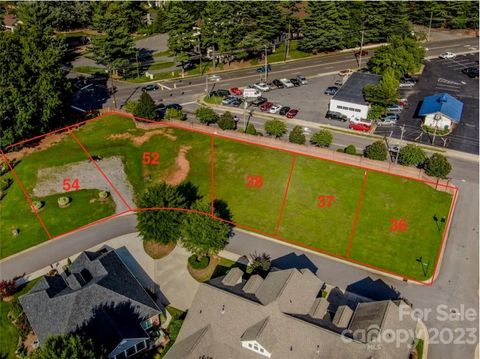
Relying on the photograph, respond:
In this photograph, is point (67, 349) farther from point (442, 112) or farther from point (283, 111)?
point (442, 112)

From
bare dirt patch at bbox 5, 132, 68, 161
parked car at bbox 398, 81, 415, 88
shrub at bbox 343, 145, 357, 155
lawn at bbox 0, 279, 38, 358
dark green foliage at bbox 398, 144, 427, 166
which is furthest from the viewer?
parked car at bbox 398, 81, 415, 88

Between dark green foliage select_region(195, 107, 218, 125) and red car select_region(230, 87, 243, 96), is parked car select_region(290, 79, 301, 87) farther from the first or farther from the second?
dark green foliage select_region(195, 107, 218, 125)

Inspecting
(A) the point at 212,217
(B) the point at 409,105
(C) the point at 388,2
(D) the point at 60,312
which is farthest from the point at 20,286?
(C) the point at 388,2

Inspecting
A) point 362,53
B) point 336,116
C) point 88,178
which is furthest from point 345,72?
point 88,178

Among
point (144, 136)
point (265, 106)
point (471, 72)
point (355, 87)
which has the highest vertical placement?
point (355, 87)

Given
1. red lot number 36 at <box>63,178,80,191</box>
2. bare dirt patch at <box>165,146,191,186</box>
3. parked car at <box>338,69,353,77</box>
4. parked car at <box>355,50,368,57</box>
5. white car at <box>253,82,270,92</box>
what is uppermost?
parked car at <box>355,50,368,57</box>

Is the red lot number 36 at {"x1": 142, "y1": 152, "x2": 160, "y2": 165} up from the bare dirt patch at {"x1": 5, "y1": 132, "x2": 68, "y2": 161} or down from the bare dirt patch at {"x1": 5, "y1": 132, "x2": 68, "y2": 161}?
down

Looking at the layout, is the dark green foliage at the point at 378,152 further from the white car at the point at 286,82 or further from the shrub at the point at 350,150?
the white car at the point at 286,82

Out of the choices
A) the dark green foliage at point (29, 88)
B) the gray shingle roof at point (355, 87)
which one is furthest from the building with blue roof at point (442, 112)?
the dark green foliage at point (29, 88)

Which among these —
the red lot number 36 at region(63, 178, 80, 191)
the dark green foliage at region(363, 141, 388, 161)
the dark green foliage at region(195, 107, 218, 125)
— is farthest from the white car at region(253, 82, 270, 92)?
the red lot number 36 at region(63, 178, 80, 191)
